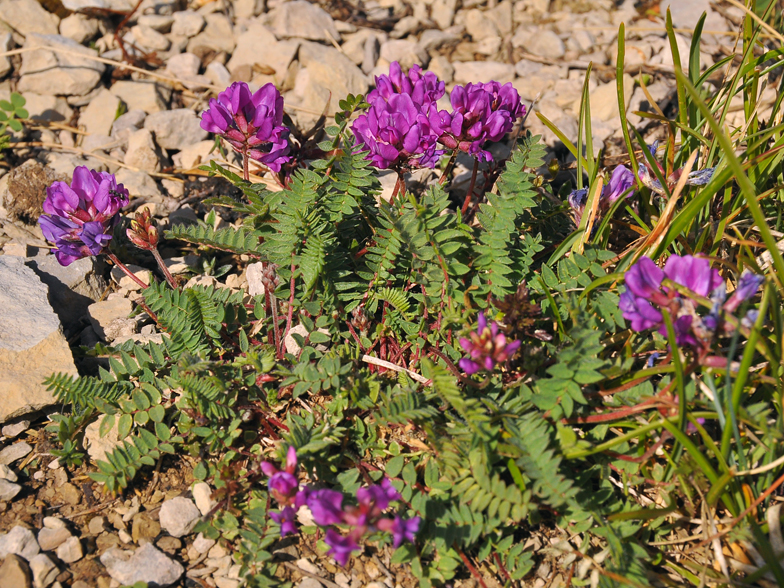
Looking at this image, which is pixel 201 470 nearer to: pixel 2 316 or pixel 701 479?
pixel 2 316

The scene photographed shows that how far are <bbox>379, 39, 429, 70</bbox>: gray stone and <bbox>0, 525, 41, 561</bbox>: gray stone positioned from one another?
4550mm

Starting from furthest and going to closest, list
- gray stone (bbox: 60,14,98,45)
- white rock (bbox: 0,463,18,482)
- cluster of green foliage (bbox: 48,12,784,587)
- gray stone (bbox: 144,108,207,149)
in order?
gray stone (bbox: 60,14,98,45) → gray stone (bbox: 144,108,207,149) → white rock (bbox: 0,463,18,482) → cluster of green foliage (bbox: 48,12,784,587)

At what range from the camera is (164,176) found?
4.62 metres

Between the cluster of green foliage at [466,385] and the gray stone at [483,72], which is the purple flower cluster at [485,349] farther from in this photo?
the gray stone at [483,72]

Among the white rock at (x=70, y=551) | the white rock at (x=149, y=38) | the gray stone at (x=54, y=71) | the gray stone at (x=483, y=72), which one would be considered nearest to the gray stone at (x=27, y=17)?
the gray stone at (x=54, y=71)

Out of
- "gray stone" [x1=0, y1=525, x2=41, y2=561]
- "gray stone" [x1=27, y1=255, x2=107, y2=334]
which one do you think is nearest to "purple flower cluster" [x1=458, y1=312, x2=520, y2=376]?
"gray stone" [x1=0, y1=525, x2=41, y2=561]

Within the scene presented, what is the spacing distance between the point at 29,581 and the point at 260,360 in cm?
128

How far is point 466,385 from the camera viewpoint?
2.97 metres

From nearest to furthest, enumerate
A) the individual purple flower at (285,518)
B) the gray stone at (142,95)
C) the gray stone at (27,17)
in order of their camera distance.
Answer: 1. the individual purple flower at (285,518)
2. the gray stone at (142,95)
3. the gray stone at (27,17)

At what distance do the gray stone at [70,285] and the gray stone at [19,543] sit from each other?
1.22 metres

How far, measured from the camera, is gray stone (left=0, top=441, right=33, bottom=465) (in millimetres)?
2959

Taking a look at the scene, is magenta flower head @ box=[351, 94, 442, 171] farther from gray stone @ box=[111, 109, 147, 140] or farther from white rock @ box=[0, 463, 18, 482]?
gray stone @ box=[111, 109, 147, 140]

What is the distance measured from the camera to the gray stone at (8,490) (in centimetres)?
281

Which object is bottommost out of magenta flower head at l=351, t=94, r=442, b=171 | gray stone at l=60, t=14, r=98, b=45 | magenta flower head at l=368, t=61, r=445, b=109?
gray stone at l=60, t=14, r=98, b=45
